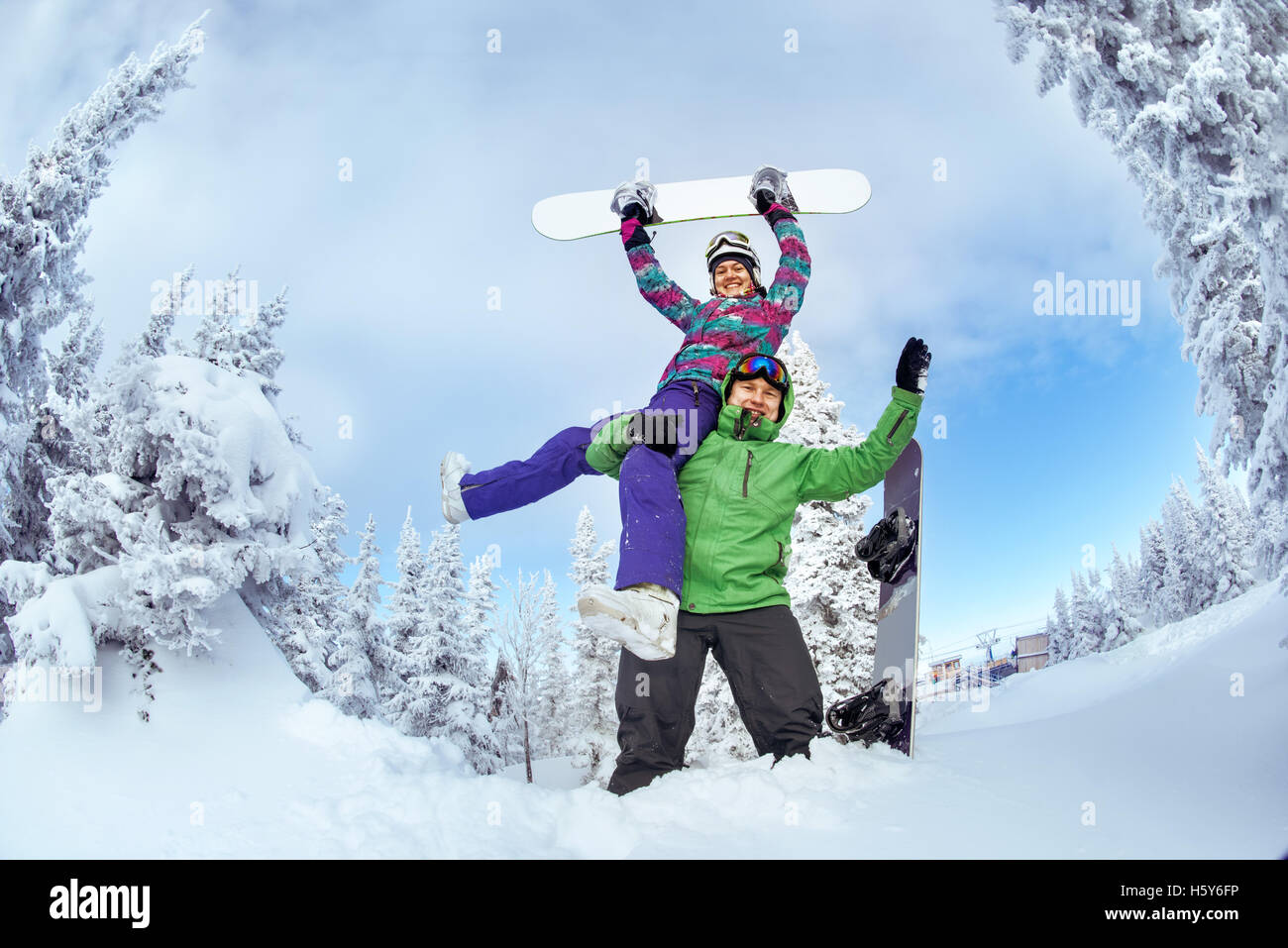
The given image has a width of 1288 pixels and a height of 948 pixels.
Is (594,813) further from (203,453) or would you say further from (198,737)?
(203,453)

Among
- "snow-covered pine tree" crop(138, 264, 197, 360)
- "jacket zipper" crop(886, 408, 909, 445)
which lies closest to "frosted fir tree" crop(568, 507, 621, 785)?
"snow-covered pine tree" crop(138, 264, 197, 360)

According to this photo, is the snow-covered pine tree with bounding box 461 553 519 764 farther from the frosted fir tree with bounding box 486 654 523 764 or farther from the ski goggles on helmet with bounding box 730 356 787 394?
the ski goggles on helmet with bounding box 730 356 787 394

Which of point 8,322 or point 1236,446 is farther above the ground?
point 8,322

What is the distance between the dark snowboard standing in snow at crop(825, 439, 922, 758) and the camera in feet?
12.4

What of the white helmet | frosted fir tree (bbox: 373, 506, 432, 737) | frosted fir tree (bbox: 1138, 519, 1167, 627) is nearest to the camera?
the white helmet

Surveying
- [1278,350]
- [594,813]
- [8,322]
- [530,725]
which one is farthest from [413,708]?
[1278,350]

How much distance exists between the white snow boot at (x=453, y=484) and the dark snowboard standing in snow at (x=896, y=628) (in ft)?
8.00

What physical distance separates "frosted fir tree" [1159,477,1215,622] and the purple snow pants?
123 ft

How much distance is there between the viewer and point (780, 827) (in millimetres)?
2477

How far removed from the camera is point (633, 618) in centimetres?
301

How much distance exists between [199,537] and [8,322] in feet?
26.4

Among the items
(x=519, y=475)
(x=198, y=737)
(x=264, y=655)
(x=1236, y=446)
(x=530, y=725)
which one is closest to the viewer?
(x=198, y=737)

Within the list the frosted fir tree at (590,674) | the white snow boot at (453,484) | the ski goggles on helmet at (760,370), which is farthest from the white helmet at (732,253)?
the frosted fir tree at (590,674)

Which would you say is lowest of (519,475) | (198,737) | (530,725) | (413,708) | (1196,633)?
(530,725)
